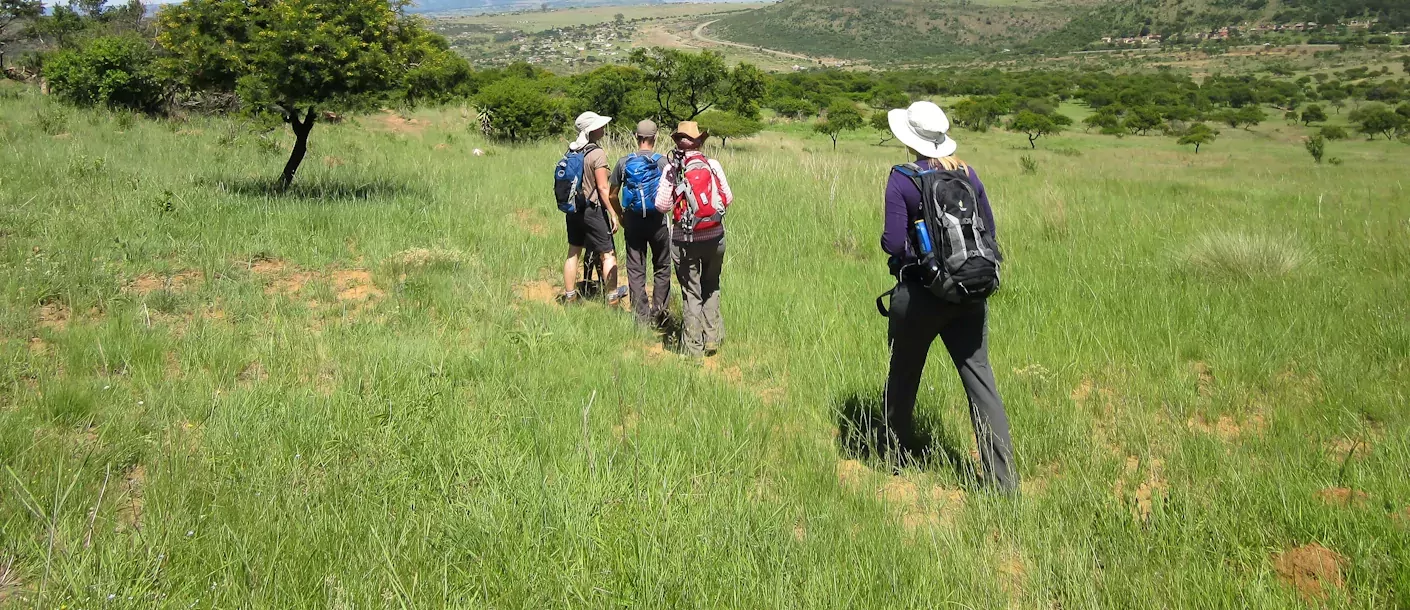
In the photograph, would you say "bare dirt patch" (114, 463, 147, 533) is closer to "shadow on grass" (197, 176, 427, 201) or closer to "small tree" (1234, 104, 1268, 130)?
"shadow on grass" (197, 176, 427, 201)

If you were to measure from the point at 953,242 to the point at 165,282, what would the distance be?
6458 mm

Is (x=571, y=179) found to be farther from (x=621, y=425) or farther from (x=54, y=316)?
(x=54, y=316)

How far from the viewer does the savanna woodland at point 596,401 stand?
2.90 meters

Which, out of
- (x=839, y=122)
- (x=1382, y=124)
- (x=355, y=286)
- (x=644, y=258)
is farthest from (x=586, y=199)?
(x=1382, y=124)

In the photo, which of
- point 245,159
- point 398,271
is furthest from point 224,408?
point 245,159

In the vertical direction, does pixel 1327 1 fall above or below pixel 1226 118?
above

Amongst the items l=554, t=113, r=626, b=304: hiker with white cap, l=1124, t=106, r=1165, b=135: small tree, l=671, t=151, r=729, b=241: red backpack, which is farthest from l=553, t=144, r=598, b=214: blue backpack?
l=1124, t=106, r=1165, b=135: small tree

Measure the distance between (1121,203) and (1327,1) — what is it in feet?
750

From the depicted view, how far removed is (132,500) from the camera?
334 centimetres

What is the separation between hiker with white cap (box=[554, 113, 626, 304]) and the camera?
22.1 feet

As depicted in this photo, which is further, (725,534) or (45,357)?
(45,357)

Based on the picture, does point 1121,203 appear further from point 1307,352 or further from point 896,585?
point 896,585

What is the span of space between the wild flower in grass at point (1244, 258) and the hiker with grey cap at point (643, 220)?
5300mm

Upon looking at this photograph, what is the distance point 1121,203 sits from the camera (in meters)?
12.1
